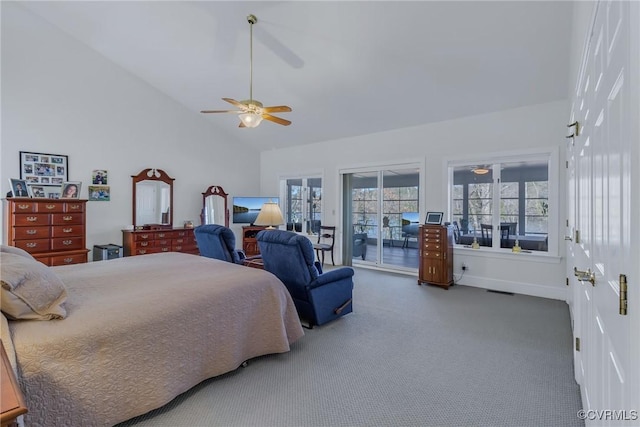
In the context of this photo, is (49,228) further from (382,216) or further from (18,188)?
(382,216)

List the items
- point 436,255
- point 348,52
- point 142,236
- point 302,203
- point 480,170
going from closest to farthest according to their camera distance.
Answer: point 348,52, point 436,255, point 480,170, point 142,236, point 302,203

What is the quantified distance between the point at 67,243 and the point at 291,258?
3.88m

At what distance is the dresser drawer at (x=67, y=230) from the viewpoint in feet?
15.6

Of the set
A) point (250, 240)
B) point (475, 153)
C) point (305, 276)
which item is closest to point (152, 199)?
point (250, 240)

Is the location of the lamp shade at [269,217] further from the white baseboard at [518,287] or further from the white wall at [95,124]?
the white wall at [95,124]

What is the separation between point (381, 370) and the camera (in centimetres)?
253

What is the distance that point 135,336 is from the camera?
6.15 ft

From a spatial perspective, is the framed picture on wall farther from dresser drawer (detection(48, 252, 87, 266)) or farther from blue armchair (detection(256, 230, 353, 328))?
blue armchair (detection(256, 230, 353, 328))

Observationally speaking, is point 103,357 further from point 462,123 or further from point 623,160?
point 462,123

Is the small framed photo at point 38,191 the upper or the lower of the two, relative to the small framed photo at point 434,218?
upper

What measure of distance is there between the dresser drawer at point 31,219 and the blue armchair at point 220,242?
7.92ft

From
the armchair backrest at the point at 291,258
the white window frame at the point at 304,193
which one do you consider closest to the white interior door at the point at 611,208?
the armchair backrest at the point at 291,258

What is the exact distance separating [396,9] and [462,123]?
7.81 ft

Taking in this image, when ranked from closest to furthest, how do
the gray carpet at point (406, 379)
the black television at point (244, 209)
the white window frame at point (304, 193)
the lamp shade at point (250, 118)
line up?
the gray carpet at point (406, 379) → the lamp shade at point (250, 118) → the white window frame at point (304, 193) → the black television at point (244, 209)
